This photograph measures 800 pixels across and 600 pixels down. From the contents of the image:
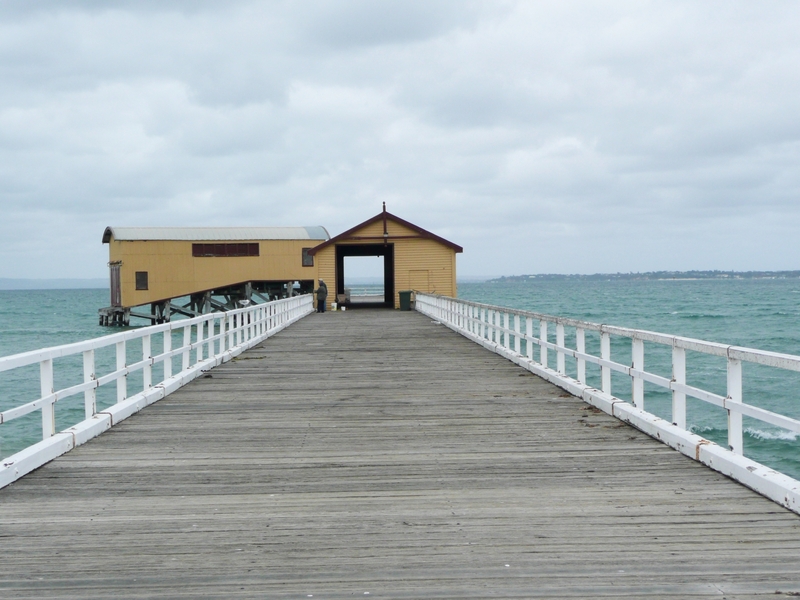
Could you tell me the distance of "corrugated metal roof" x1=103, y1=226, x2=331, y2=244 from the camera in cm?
5041

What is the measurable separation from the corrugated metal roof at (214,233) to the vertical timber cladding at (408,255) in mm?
10949

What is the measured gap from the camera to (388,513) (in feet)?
18.8

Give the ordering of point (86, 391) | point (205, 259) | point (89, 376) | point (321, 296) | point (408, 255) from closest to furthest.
Answer: point (86, 391) < point (89, 376) < point (321, 296) < point (408, 255) < point (205, 259)

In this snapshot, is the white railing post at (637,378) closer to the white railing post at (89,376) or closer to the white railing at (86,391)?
the white railing at (86,391)

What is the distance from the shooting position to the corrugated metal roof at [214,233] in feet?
165

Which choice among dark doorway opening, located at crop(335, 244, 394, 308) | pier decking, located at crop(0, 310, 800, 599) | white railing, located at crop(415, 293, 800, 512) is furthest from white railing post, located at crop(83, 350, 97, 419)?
dark doorway opening, located at crop(335, 244, 394, 308)

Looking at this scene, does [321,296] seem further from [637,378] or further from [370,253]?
[637,378]

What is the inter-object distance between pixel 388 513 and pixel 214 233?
46.9 m

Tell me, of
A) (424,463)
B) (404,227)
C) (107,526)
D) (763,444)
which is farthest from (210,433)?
(404,227)

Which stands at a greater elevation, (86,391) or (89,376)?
(89,376)

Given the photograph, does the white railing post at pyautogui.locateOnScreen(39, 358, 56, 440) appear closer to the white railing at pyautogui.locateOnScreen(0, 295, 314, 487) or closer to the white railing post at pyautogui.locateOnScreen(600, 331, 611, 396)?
the white railing at pyautogui.locateOnScreen(0, 295, 314, 487)

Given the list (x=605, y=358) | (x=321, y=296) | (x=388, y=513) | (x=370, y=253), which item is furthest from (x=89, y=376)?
(x=370, y=253)

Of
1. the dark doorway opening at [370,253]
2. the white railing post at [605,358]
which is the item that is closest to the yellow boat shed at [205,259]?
the dark doorway opening at [370,253]

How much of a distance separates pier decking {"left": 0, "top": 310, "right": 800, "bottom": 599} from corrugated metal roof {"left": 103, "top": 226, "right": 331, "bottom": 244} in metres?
41.6
